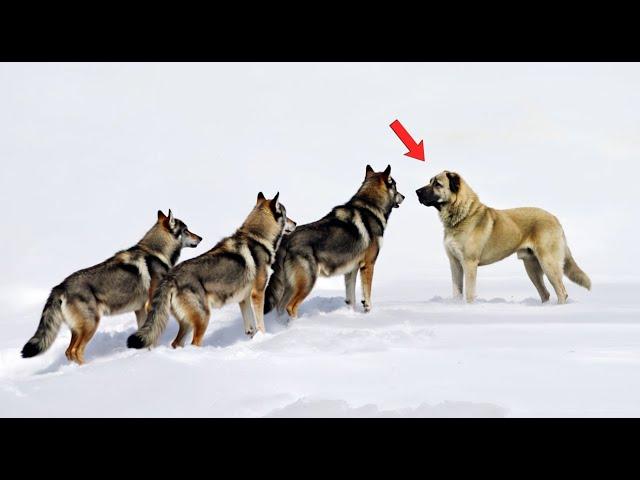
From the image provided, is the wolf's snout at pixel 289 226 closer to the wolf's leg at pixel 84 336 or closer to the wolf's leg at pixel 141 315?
the wolf's leg at pixel 141 315

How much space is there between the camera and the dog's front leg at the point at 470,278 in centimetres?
1295

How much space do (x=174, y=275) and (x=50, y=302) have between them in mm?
1785

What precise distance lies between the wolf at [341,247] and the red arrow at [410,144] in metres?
0.52

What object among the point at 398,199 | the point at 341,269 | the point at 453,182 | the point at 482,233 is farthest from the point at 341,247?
the point at 482,233

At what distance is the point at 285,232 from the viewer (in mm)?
11594

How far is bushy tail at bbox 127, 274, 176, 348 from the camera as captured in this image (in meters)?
9.80

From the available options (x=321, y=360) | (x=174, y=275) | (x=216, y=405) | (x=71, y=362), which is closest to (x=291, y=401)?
(x=216, y=405)

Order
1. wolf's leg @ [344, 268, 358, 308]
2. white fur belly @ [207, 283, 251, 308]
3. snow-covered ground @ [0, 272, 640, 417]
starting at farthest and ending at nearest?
wolf's leg @ [344, 268, 358, 308] < white fur belly @ [207, 283, 251, 308] < snow-covered ground @ [0, 272, 640, 417]

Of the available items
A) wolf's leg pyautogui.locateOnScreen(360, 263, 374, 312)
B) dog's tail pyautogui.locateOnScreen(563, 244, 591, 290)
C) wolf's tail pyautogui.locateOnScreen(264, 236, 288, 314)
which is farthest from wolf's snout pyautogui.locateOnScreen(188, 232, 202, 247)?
dog's tail pyautogui.locateOnScreen(563, 244, 591, 290)

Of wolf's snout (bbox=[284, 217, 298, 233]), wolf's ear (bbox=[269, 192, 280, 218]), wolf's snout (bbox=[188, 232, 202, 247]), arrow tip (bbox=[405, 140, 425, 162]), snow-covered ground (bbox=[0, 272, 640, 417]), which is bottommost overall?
snow-covered ground (bbox=[0, 272, 640, 417])

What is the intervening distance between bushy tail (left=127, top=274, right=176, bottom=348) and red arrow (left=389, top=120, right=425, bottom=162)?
4.91 meters

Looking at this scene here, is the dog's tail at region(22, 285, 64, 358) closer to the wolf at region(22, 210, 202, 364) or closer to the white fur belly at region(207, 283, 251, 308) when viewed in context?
the wolf at region(22, 210, 202, 364)

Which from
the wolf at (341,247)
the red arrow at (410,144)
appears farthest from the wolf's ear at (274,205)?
the red arrow at (410,144)

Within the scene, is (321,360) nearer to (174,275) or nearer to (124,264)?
(174,275)
